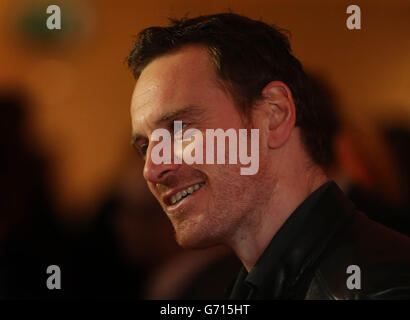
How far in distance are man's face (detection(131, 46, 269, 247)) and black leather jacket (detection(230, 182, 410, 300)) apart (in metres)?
0.10

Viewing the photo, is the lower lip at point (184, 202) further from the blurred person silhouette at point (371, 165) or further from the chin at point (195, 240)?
the blurred person silhouette at point (371, 165)

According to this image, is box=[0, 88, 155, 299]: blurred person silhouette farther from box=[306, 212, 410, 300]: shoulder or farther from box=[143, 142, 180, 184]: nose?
box=[306, 212, 410, 300]: shoulder

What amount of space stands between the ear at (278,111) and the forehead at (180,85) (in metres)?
0.09

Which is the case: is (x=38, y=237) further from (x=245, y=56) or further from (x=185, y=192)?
(x=245, y=56)

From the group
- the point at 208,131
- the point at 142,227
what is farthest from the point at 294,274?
the point at 142,227

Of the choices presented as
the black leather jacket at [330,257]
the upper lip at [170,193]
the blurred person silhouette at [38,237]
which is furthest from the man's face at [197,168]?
the blurred person silhouette at [38,237]

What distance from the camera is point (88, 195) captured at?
1275 mm

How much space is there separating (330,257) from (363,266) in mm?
73

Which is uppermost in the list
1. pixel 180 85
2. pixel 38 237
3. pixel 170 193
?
pixel 180 85

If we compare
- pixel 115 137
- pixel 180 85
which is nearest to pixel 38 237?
pixel 115 137

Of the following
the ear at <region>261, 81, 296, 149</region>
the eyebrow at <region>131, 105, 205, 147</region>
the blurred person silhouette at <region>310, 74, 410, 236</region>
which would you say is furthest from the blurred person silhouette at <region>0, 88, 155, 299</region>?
the blurred person silhouette at <region>310, 74, 410, 236</region>

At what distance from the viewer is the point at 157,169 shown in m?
1.12
